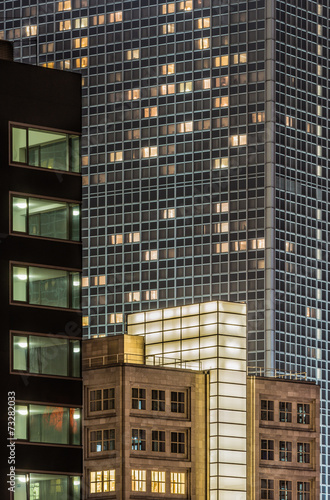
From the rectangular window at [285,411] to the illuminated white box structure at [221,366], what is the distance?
507cm

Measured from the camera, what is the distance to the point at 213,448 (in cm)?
15850

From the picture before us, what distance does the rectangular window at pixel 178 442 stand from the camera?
507ft

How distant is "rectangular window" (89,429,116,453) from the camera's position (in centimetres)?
15175

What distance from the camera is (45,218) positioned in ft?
285

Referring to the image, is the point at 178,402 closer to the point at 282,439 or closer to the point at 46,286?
the point at 282,439

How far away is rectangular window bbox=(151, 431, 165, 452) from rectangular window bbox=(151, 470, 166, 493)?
2291 mm

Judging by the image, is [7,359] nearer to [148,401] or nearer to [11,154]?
[11,154]

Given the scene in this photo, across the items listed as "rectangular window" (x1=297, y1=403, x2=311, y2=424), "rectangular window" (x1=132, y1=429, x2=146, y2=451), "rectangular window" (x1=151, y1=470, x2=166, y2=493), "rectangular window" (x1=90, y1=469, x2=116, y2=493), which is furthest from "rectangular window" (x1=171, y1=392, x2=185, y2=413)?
"rectangular window" (x1=297, y1=403, x2=311, y2=424)

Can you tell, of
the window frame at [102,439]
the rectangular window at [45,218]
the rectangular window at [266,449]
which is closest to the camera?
the rectangular window at [45,218]

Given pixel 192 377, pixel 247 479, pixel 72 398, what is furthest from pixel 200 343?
pixel 72 398

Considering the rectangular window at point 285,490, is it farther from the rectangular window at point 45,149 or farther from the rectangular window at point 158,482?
the rectangular window at point 45,149

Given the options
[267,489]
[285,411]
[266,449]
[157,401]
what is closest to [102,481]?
[157,401]

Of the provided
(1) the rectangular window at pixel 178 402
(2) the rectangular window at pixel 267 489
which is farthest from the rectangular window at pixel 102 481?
(2) the rectangular window at pixel 267 489

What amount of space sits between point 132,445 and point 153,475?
3980 millimetres
